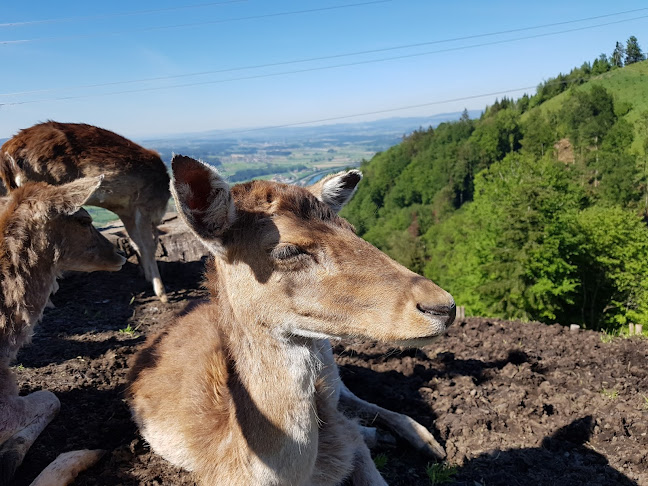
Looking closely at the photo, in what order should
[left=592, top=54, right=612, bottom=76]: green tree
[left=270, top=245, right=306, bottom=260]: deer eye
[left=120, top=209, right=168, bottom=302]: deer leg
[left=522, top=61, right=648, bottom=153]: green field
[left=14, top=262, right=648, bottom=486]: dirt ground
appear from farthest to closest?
[left=592, top=54, right=612, bottom=76]: green tree, [left=522, top=61, right=648, bottom=153]: green field, [left=120, top=209, right=168, bottom=302]: deer leg, [left=14, top=262, right=648, bottom=486]: dirt ground, [left=270, top=245, right=306, bottom=260]: deer eye

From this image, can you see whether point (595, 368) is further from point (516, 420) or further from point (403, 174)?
point (403, 174)

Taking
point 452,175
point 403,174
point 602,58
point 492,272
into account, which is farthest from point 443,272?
point 602,58

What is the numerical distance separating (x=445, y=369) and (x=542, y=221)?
29833mm

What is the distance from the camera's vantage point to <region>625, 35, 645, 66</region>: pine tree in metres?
132

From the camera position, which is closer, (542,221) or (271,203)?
(271,203)

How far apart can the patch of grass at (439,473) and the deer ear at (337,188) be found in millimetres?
2625

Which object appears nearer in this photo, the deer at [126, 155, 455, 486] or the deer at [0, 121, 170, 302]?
the deer at [126, 155, 455, 486]

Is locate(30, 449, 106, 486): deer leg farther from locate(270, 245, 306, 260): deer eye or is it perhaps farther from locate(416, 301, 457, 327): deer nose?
locate(416, 301, 457, 327): deer nose

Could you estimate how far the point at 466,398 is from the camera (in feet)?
17.5

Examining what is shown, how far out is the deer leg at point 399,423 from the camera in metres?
4.59

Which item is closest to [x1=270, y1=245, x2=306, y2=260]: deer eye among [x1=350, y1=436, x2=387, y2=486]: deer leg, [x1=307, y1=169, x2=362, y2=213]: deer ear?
[x1=307, y1=169, x2=362, y2=213]: deer ear

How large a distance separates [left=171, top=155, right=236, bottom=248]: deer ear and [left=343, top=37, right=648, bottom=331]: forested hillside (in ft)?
105

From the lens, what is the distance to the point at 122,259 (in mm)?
5645

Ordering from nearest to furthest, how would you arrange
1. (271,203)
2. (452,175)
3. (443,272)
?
(271,203), (443,272), (452,175)
